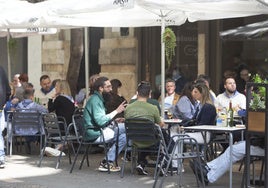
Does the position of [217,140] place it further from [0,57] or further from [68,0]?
[0,57]

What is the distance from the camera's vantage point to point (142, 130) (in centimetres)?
993

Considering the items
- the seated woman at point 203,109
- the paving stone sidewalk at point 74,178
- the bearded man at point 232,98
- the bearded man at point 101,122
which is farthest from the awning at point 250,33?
the bearded man at point 101,122

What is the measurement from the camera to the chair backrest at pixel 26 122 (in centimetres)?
1280

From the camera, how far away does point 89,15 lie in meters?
13.0

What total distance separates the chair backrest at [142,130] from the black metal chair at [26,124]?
122 inches

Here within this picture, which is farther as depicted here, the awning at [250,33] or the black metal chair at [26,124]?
A: the black metal chair at [26,124]

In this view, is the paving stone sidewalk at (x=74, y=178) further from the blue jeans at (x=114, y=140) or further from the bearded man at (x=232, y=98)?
the bearded man at (x=232, y=98)

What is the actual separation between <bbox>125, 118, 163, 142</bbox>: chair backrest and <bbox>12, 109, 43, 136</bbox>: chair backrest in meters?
3.09

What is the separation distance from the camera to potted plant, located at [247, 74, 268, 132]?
332 inches

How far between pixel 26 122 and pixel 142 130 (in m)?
3.53

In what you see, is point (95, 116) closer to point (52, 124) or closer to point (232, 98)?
point (52, 124)

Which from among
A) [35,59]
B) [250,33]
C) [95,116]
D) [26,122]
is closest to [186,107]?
[95,116]

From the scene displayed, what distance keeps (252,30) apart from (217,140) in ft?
7.78

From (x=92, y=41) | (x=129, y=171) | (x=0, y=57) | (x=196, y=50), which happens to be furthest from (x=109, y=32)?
(x=129, y=171)
